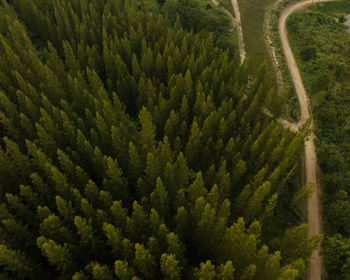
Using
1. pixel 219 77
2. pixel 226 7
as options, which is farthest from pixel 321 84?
pixel 226 7

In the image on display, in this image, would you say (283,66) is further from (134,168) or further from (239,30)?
(134,168)

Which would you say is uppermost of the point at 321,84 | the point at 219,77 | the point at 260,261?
the point at 321,84

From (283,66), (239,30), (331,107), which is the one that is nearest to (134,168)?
(331,107)

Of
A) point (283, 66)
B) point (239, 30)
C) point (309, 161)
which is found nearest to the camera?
point (309, 161)

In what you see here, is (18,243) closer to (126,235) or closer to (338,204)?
(126,235)

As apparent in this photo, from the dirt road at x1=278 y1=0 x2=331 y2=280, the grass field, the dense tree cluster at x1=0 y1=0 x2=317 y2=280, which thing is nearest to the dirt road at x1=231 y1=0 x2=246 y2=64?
the grass field

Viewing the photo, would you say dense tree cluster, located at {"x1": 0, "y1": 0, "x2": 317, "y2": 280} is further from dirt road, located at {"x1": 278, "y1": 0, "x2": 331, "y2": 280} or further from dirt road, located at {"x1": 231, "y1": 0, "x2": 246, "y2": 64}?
dirt road, located at {"x1": 231, "y1": 0, "x2": 246, "y2": 64}
